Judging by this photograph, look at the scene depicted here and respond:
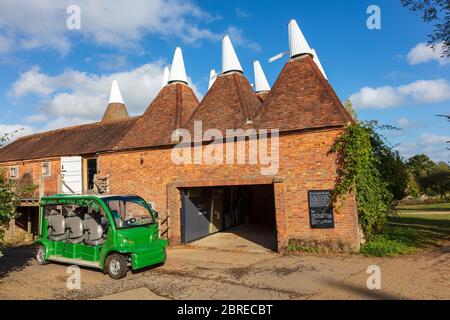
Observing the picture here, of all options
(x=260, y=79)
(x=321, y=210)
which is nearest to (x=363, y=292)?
(x=321, y=210)

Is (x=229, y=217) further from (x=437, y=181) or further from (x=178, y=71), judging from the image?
(x=437, y=181)

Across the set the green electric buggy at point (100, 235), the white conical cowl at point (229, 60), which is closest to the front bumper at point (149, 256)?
the green electric buggy at point (100, 235)

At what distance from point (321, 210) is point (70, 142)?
52.4ft

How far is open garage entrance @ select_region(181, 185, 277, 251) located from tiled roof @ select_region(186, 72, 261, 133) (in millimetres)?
3095

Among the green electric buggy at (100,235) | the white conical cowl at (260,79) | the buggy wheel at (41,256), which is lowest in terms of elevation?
the buggy wheel at (41,256)

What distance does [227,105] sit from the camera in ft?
46.0

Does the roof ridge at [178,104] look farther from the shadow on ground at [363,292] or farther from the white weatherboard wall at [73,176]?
the shadow on ground at [363,292]

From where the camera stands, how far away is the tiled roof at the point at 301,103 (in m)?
10.9

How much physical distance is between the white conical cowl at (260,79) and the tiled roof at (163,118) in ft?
19.5

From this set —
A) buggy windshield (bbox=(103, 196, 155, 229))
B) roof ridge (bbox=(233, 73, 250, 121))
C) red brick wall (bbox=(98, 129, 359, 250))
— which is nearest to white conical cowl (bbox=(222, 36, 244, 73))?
roof ridge (bbox=(233, 73, 250, 121))

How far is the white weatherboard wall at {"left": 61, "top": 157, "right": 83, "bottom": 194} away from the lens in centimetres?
1794
